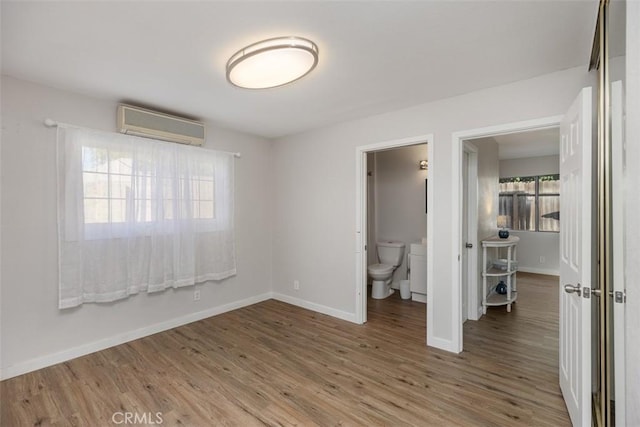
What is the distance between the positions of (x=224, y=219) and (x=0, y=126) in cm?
211

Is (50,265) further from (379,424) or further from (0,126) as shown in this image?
(379,424)

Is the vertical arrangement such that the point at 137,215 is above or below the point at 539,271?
above

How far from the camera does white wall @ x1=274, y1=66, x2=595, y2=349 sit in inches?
98.6

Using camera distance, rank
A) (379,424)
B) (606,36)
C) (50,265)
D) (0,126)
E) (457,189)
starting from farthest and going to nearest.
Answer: (457,189), (50,265), (0,126), (379,424), (606,36)

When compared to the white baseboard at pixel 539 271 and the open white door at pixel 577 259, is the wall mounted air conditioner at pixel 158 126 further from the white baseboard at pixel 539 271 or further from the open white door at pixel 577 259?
the white baseboard at pixel 539 271

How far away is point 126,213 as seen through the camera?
3.02 m

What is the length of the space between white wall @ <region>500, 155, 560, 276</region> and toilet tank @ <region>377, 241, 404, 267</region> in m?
3.25

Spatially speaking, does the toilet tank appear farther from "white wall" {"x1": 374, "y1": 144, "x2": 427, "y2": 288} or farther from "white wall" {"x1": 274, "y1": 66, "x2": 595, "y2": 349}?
→ "white wall" {"x1": 274, "y1": 66, "x2": 595, "y2": 349}

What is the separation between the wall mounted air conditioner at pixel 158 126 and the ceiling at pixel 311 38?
148mm

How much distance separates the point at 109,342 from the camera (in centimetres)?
294

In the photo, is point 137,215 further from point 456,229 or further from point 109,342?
point 456,229

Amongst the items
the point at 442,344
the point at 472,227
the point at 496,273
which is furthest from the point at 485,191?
the point at 442,344

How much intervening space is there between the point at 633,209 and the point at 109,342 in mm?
3845

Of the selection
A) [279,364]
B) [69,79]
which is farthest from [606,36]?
[69,79]
